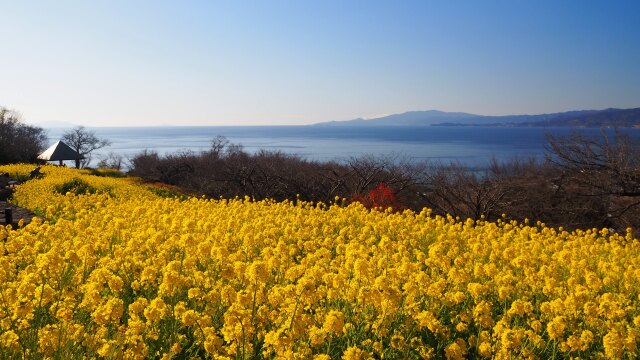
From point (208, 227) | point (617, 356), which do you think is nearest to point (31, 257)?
point (208, 227)

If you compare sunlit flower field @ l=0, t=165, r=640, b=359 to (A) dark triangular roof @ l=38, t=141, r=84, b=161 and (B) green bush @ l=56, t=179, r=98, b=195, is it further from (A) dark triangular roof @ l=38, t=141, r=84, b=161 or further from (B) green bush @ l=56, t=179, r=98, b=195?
(A) dark triangular roof @ l=38, t=141, r=84, b=161

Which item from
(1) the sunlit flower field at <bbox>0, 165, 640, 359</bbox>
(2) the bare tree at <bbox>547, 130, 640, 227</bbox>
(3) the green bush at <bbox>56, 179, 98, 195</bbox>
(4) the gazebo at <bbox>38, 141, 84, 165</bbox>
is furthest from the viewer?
(4) the gazebo at <bbox>38, 141, 84, 165</bbox>

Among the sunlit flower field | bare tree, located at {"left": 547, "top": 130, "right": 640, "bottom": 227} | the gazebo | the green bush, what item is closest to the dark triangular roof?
the gazebo

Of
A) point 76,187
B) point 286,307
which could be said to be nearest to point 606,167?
point 286,307

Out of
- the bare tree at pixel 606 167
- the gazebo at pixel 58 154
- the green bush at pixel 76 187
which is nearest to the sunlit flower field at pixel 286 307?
the green bush at pixel 76 187

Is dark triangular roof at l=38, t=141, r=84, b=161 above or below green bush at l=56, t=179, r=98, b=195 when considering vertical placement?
above

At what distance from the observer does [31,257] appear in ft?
24.1

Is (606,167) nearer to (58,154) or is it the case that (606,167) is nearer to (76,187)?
(76,187)

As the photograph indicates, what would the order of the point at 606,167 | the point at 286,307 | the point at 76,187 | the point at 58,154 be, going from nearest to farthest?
the point at 286,307, the point at 76,187, the point at 606,167, the point at 58,154

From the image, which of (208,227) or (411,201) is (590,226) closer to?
(411,201)

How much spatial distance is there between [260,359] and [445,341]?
1.98 meters

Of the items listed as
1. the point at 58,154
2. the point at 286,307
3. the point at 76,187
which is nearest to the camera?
the point at 286,307

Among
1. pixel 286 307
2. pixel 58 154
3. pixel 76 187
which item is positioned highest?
pixel 286 307

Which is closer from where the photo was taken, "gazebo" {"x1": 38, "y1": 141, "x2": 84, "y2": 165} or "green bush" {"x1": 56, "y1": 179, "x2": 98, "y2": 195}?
"green bush" {"x1": 56, "y1": 179, "x2": 98, "y2": 195}
